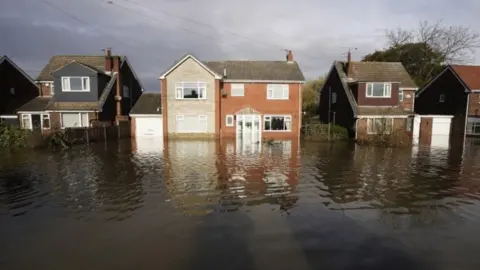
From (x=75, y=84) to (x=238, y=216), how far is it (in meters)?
27.4

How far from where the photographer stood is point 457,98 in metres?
35.4

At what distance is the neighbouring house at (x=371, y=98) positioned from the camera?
92.3 feet

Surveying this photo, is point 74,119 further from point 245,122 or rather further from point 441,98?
point 441,98

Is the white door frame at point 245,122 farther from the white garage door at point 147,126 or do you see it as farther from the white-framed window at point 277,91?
the white garage door at point 147,126

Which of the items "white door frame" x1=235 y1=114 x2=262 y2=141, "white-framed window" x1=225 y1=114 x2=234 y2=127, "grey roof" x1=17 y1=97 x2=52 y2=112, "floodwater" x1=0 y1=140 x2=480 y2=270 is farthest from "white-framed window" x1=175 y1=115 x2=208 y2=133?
"floodwater" x1=0 y1=140 x2=480 y2=270

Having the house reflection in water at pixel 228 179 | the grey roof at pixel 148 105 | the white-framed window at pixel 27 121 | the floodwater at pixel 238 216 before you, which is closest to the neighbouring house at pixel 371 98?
the house reflection in water at pixel 228 179

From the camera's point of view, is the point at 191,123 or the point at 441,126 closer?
the point at 191,123

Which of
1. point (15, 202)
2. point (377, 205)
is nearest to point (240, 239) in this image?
point (377, 205)

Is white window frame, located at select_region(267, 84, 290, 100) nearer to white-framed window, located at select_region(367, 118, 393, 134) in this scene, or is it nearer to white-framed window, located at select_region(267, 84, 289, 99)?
white-framed window, located at select_region(267, 84, 289, 99)

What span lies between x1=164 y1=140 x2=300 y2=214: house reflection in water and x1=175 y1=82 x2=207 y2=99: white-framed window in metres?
11.2

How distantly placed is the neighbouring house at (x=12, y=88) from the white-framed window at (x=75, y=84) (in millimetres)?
8959

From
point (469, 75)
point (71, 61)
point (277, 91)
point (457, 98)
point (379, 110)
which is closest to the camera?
point (379, 110)

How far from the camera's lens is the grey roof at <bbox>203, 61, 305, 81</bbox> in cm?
3047

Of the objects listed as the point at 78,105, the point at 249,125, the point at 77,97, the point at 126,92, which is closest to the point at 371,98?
the point at 249,125
